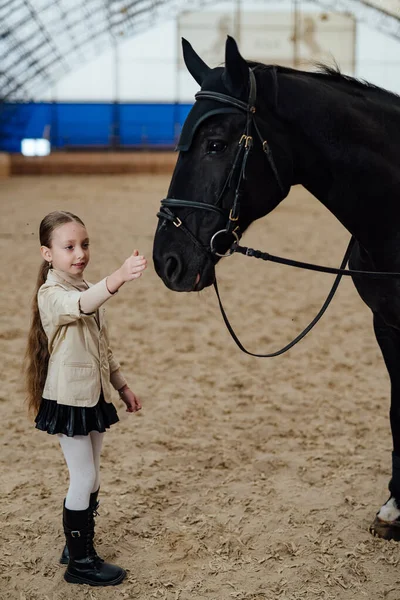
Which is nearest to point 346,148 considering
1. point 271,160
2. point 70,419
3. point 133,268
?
point 271,160

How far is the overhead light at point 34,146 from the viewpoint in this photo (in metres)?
18.5

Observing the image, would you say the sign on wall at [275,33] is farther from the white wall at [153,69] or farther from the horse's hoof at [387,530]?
the horse's hoof at [387,530]

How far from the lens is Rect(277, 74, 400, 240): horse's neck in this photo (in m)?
1.76

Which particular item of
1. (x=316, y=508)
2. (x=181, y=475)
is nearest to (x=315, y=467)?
(x=316, y=508)

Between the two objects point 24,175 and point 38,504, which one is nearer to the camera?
point 38,504

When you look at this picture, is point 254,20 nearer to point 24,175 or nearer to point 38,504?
point 24,175

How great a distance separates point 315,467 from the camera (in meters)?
2.70

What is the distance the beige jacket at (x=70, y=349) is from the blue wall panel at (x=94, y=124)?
17.9 metres

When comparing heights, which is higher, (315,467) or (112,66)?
(112,66)

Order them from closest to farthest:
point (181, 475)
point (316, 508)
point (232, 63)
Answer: point (232, 63) < point (316, 508) < point (181, 475)

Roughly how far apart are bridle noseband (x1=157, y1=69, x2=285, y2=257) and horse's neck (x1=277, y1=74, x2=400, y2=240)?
0.10 meters

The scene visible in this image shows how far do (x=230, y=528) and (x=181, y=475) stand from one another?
0.44m

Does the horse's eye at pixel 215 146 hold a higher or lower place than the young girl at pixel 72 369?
higher

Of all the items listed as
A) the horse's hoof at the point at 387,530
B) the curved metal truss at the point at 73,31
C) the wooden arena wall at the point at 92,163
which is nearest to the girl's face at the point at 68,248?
the horse's hoof at the point at 387,530
